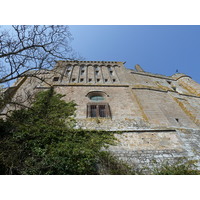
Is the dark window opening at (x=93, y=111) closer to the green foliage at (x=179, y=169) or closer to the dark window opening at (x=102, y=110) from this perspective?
the dark window opening at (x=102, y=110)

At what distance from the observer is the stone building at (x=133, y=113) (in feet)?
20.2

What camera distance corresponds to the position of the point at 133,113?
8.57 meters

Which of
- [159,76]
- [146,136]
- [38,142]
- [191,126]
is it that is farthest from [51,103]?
[159,76]

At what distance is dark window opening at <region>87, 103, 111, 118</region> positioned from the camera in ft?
27.3

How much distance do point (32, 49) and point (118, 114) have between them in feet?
20.5

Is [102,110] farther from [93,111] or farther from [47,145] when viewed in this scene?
[47,145]

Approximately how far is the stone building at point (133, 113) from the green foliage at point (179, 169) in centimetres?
29

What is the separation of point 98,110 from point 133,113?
2.45 meters

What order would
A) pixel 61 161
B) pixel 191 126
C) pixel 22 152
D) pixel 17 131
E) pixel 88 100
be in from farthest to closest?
pixel 88 100 < pixel 191 126 < pixel 17 131 < pixel 22 152 < pixel 61 161

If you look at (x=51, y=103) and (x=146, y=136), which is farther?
(x=51, y=103)

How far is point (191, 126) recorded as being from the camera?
322 inches

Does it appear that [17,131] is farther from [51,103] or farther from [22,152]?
[51,103]

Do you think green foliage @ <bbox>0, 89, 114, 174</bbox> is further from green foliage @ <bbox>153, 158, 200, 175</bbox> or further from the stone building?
green foliage @ <bbox>153, 158, 200, 175</bbox>

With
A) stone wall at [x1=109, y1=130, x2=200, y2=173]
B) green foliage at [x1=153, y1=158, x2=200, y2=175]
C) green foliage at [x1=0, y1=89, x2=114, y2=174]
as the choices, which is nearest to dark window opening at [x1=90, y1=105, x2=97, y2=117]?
green foliage at [x1=0, y1=89, x2=114, y2=174]
